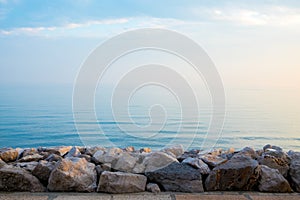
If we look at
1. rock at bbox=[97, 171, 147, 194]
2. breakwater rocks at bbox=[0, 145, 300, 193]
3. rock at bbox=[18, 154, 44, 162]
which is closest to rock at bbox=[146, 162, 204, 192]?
breakwater rocks at bbox=[0, 145, 300, 193]

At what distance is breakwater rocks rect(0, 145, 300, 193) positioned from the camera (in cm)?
194

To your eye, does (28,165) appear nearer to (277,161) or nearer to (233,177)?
(233,177)

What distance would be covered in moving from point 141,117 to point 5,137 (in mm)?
2559

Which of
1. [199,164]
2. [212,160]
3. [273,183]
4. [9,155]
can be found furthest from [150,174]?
[9,155]

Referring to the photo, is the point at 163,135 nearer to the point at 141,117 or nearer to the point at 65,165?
the point at 141,117

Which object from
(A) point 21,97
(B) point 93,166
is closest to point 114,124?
(B) point 93,166

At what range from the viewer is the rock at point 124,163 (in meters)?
2.08

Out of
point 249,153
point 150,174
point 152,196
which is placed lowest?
point 152,196

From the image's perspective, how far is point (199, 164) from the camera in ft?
6.98

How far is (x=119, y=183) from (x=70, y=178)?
0.29m

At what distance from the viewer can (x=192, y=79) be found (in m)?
2.74

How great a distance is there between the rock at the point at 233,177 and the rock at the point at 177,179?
79mm

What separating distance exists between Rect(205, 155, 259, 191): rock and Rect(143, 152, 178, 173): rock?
0.28m

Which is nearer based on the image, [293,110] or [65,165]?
[65,165]
